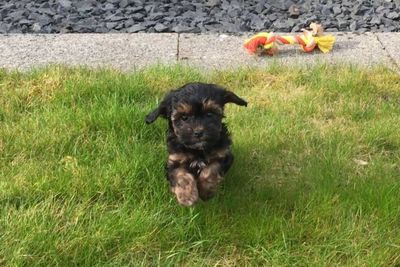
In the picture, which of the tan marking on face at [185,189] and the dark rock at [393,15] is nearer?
the tan marking on face at [185,189]

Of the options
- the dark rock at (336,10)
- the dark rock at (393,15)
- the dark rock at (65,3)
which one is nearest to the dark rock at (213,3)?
the dark rock at (336,10)

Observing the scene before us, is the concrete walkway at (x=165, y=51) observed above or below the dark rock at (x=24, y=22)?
above

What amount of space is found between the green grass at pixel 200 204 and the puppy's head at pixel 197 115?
428 mm

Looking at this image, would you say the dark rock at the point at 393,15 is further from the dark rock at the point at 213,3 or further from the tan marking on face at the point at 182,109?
the tan marking on face at the point at 182,109

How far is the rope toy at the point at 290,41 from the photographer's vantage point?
659cm

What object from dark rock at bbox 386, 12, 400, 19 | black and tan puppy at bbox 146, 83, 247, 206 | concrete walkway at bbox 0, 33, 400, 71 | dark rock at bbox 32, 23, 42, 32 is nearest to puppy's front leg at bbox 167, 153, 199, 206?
black and tan puppy at bbox 146, 83, 247, 206

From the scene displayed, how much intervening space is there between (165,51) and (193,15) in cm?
143

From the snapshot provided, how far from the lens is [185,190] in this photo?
3590 millimetres

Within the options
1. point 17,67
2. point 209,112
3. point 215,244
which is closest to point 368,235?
point 215,244

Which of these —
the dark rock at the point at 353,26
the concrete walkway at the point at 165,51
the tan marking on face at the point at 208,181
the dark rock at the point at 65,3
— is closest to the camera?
the tan marking on face at the point at 208,181

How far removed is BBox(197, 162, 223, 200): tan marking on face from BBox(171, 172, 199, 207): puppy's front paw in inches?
3.2

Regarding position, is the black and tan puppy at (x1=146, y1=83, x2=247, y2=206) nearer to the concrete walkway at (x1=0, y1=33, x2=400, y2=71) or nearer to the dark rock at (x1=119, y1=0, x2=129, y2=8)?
the concrete walkway at (x1=0, y1=33, x2=400, y2=71)

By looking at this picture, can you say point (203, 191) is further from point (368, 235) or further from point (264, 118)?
point (264, 118)

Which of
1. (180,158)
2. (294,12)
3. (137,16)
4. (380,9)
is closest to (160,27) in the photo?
(137,16)
